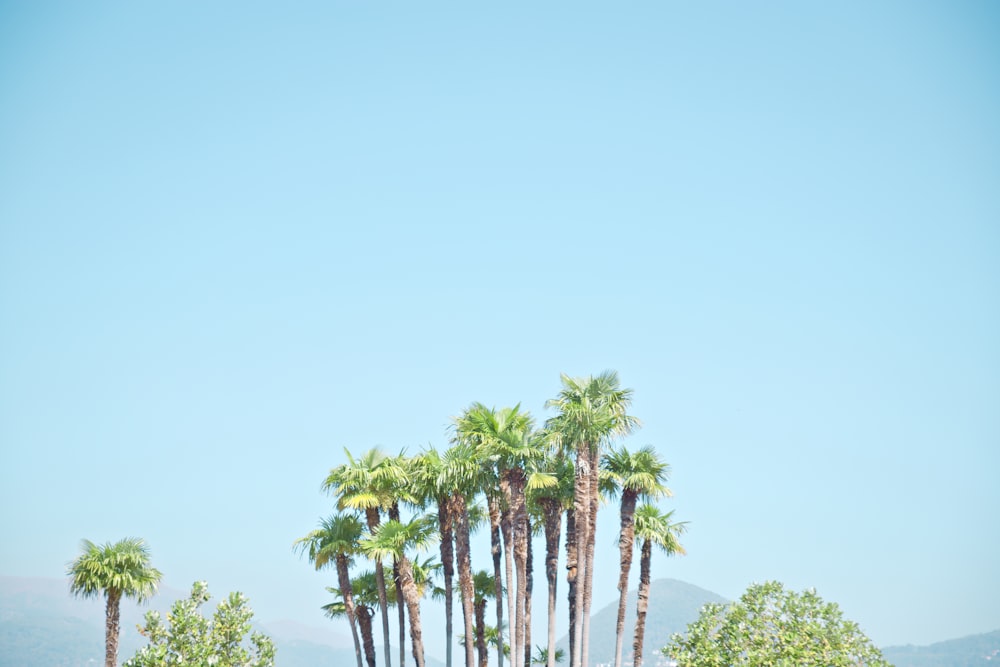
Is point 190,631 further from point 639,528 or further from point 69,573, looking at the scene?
point 639,528

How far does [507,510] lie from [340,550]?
9.38 metres

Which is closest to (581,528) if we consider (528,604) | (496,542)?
(496,542)

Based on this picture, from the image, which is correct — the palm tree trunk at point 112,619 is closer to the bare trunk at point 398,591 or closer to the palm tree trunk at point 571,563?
the bare trunk at point 398,591

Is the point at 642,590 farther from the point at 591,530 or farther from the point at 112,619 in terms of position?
the point at 112,619

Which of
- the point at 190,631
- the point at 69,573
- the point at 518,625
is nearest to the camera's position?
the point at 190,631

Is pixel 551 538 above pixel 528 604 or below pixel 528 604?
above

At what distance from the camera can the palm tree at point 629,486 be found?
1791 inches

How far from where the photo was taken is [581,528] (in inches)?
1612

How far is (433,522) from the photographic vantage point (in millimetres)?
45781

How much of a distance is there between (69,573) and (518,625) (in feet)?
73.2

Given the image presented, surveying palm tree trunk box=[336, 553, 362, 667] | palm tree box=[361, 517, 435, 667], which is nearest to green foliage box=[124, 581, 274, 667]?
palm tree box=[361, 517, 435, 667]

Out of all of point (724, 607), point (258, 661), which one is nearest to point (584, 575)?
point (724, 607)

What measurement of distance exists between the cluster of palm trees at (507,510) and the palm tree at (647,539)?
0.22 ft

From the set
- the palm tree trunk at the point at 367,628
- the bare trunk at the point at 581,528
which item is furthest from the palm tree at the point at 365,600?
the bare trunk at the point at 581,528
